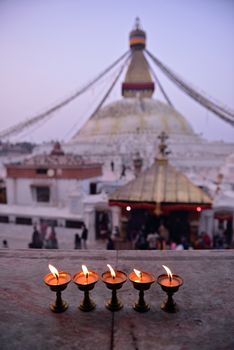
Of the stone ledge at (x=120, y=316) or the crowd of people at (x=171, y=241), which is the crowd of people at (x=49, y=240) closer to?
the crowd of people at (x=171, y=241)

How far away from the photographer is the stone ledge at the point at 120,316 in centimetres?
135

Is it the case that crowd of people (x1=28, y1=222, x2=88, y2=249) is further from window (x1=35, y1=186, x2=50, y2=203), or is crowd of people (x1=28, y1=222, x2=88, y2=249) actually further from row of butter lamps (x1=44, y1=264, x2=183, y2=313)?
row of butter lamps (x1=44, y1=264, x2=183, y2=313)

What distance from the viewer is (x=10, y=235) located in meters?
9.71

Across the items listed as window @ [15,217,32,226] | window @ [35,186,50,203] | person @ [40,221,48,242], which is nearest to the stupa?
window @ [35,186,50,203]

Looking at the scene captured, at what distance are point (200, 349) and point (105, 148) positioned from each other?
21829 mm

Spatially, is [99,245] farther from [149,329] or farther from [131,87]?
[131,87]

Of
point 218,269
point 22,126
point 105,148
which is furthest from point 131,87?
point 218,269

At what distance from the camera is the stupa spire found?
33656mm

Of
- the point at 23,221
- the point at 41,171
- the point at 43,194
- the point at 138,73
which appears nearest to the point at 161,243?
the point at 23,221

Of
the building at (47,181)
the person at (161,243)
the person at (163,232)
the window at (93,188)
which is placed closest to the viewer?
the person at (161,243)

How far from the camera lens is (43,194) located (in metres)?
12.7

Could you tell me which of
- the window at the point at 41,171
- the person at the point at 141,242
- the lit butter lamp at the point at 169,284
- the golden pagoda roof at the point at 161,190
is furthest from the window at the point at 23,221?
the lit butter lamp at the point at 169,284

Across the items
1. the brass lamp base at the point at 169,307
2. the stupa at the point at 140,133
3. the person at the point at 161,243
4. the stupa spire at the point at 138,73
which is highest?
the stupa spire at the point at 138,73

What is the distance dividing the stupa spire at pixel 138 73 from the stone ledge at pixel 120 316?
1328 inches
